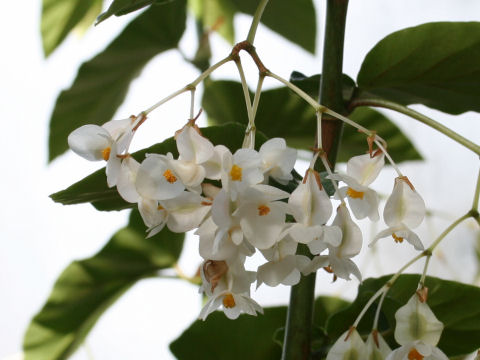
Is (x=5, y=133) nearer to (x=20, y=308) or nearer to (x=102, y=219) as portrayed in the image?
(x=102, y=219)

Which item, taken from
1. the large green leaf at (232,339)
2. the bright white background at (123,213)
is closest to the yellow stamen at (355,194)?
the large green leaf at (232,339)

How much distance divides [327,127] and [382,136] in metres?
0.31

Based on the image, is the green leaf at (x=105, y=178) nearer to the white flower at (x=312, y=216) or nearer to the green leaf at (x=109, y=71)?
the white flower at (x=312, y=216)

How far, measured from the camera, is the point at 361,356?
27cm

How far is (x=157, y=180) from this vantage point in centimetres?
23

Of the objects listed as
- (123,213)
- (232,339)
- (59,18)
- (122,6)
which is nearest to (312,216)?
(122,6)

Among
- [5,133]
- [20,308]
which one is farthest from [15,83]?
[20,308]

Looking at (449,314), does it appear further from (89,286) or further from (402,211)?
(89,286)

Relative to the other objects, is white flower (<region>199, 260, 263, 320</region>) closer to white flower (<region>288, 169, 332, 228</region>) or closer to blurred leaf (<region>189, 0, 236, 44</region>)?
white flower (<region>288, 169, 332, 228</region>)

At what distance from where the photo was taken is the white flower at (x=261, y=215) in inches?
8.5

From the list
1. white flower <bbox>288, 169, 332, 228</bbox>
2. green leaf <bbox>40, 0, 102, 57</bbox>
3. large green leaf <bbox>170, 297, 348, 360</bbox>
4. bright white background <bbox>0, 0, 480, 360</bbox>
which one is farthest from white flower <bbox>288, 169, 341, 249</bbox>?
bright white background <bbox>0, 0, 480, 360</bbox>

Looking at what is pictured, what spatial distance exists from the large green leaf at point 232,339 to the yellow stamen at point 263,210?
242 millimetres

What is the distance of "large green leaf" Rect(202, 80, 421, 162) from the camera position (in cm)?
56

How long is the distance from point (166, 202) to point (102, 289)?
1.38 ft
